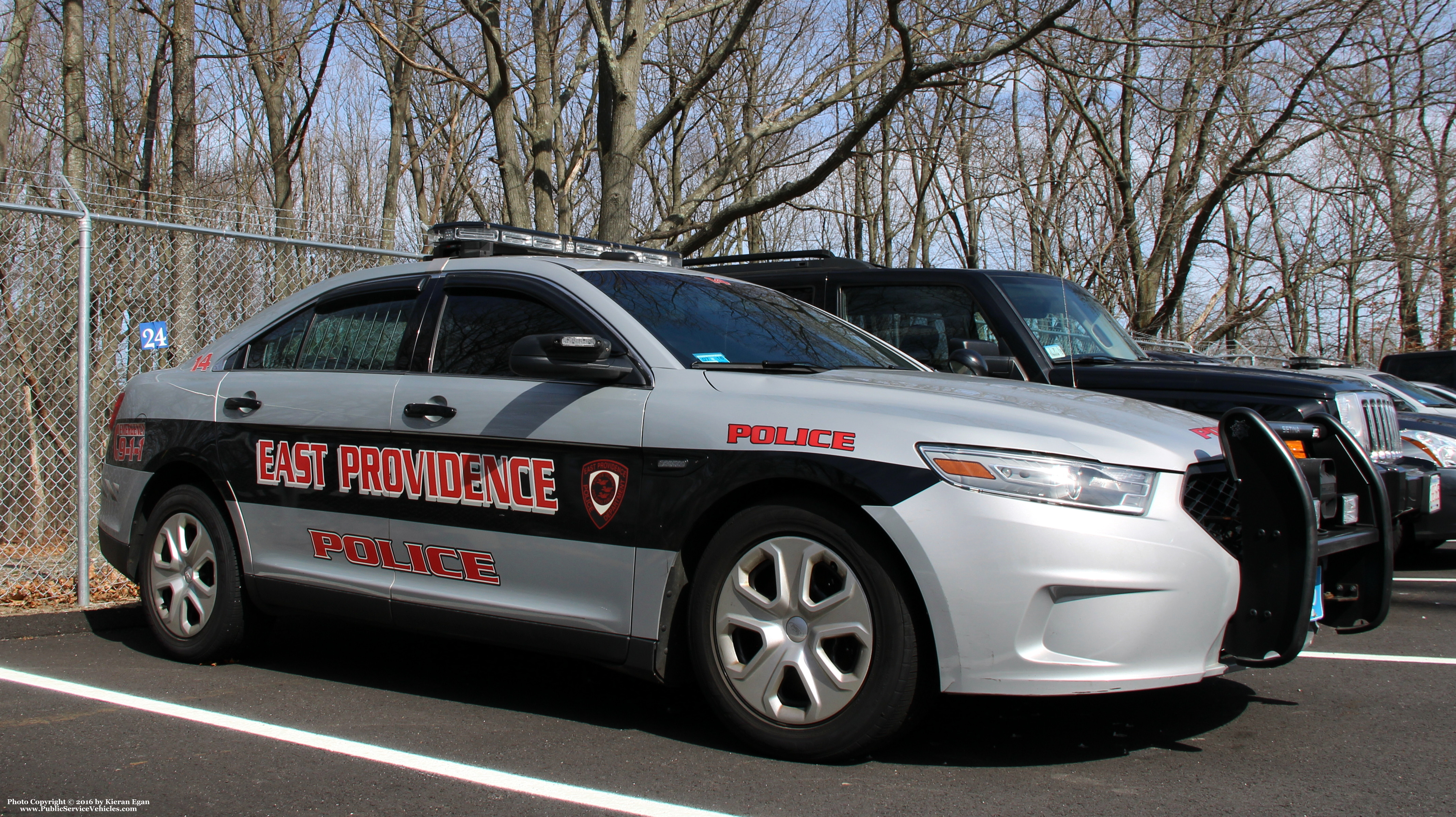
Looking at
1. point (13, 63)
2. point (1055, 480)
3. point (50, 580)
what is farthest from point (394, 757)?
point (13, 63)

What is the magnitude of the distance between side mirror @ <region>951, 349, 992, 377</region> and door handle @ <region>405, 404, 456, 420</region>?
2537mm

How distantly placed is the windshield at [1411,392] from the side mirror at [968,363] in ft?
20.3

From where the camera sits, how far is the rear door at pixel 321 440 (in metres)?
4.45

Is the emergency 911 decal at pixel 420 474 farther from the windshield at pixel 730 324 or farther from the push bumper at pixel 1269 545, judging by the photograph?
the push bumper at pixel 1269 545

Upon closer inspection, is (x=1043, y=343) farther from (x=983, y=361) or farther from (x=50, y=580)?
(x=50, y=580)

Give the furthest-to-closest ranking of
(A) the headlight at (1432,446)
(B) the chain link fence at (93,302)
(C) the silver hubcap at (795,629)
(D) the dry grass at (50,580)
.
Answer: (A) the headlight at (1432,446)
(B) the chain link fence at (93,302)
(D) the dry grass at (50,580)
(C) the silver hubcap at (795,629)

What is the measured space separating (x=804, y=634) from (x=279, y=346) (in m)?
2.93

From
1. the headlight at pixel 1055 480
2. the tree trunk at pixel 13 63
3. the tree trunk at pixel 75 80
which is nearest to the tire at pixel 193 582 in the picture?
the headlight at pixel 1055 480

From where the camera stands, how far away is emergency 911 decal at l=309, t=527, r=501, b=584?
→ 4.12 m

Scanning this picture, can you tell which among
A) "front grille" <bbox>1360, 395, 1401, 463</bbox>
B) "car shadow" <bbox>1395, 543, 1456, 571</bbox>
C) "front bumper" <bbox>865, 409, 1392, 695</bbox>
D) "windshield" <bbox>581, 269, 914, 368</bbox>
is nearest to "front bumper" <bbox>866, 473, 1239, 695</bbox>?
"front bumper" <bbox>865, 409, 1392, 695</bbox>

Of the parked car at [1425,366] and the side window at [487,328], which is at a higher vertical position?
the parked car at [1425,366]

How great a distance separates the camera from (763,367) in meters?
3.96

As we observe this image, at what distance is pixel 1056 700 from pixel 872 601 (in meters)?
1.33

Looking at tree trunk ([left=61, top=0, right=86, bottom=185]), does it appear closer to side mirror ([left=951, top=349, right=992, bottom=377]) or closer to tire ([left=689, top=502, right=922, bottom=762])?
side mirror ([left=951, top=349, right=992, bottom=377])
